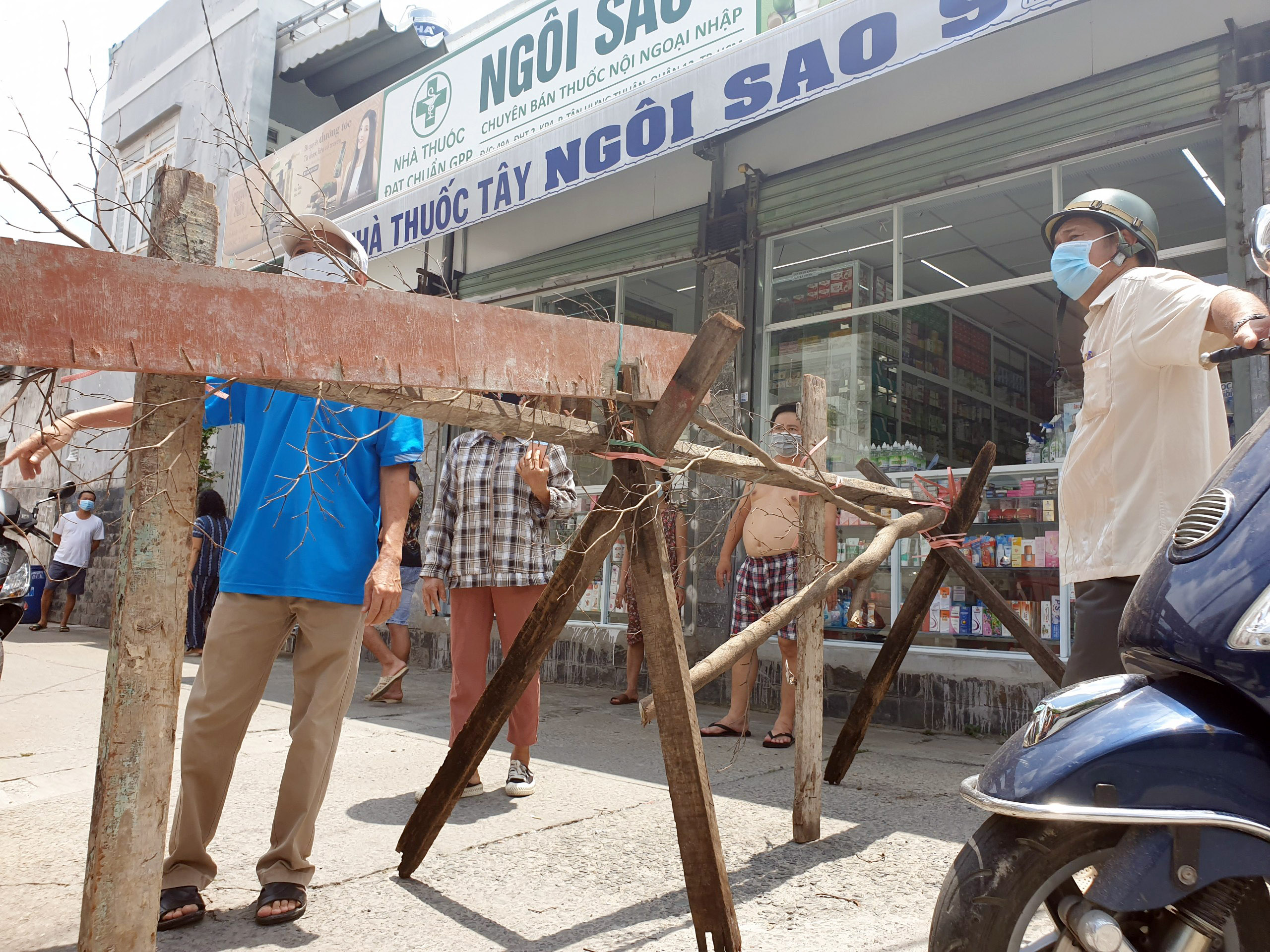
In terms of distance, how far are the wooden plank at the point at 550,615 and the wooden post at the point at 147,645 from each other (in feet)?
3.60

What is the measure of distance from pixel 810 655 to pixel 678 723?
1.36 m

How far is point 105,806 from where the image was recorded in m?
1.78

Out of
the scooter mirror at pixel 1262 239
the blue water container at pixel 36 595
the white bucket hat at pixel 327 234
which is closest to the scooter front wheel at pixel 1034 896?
the scooter mirror at pixel 1262 239

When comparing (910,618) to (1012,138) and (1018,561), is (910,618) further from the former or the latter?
(1012,138)

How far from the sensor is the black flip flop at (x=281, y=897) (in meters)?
2.61

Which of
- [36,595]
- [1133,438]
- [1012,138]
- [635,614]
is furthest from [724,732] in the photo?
[36,595]

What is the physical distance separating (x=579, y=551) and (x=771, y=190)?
5608 millimetres

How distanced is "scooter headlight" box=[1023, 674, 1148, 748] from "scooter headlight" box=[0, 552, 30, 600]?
460 cm

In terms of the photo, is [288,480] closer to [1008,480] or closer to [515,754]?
[515,754]

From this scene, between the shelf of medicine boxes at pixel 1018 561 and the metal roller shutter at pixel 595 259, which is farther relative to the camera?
the metal roller shutter at pixel 595 259

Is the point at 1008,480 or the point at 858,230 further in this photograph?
the point at 858,230

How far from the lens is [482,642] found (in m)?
4.16

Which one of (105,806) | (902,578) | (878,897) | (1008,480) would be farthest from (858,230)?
(105,806)

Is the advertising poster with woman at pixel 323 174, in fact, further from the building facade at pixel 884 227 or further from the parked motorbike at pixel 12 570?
the parked motorbike at pixel 12 570
